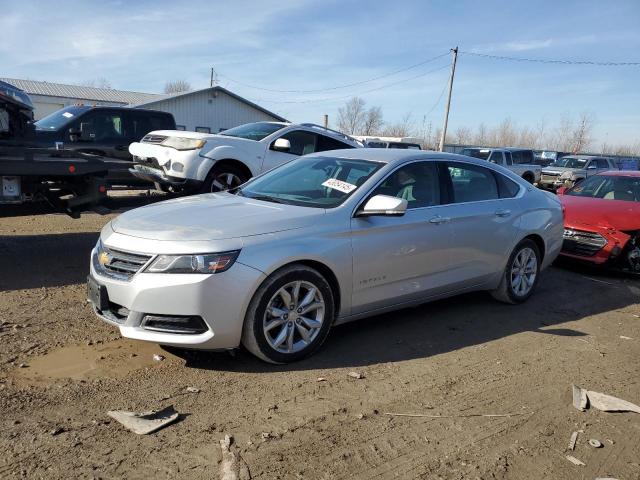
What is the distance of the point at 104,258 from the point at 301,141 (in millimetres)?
5974

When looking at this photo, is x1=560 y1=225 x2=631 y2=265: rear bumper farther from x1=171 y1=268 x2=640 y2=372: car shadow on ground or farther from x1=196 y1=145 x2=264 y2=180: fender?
x1=196 y1=145 x2=264 y2=180: fender

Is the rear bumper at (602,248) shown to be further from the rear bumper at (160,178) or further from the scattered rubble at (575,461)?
the rear bumper at (160,178)

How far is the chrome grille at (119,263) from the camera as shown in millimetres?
3814

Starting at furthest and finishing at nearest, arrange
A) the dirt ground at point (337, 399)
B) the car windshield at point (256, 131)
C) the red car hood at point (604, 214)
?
the car windshield at point (256, 131) → the red car hood at point (604, 214) → the dirt ground at point (337, 399)

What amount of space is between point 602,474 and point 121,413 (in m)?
2.75

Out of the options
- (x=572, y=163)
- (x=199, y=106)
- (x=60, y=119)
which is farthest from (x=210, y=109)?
(x=60, y=119)

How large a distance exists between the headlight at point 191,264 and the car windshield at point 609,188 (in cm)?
761

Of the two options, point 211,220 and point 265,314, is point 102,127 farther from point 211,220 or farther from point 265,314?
point 265,314

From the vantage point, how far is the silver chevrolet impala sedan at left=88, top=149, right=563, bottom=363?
12.3 ft

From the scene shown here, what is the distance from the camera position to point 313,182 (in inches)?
196

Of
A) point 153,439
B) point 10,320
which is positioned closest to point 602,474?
point 153,439

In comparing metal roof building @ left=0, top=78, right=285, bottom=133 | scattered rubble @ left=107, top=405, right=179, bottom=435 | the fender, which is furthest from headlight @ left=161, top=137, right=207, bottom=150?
metal roof building @ left=0, top=78, right=285, bottom=133

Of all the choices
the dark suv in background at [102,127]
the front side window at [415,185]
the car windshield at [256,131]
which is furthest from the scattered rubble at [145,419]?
the dark suv in background at [102,127]

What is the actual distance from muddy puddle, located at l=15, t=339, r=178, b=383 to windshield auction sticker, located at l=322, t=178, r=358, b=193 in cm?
189
